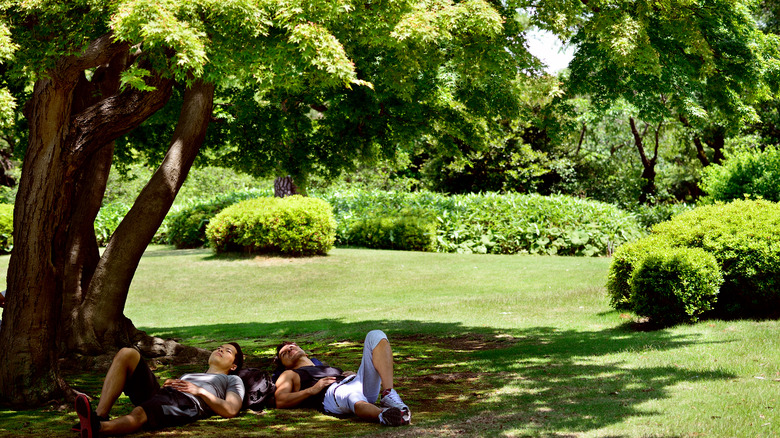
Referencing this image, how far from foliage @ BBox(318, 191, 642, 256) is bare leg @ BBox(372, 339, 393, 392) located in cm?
1506

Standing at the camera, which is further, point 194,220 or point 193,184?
point 193,184

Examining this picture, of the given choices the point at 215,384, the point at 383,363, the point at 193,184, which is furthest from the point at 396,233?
the point at 383,363

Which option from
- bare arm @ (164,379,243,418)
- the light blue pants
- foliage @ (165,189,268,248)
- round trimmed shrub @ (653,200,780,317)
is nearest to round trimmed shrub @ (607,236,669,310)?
round trimmed shrub @ (653,200,780,317)

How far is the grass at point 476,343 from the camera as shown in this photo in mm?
5250

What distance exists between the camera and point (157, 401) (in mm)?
5336

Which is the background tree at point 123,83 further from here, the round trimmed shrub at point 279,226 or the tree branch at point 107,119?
the round trimmed shrub at point 279,226

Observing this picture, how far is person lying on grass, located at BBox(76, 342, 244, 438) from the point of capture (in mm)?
4980

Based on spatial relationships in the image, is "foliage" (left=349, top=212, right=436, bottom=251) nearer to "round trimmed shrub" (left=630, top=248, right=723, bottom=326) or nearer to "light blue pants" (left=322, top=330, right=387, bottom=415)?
"round trimmed shrub" (left=630, top=248, right=723, bottom=326)

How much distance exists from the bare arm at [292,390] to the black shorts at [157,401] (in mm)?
785

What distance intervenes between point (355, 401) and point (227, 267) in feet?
43.9

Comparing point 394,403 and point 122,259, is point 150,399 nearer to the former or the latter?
point 394,403

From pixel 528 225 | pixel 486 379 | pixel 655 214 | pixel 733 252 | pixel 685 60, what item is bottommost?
pixel 486 379

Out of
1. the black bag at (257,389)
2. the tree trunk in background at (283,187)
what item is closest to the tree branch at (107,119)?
the black bag at (257,389)

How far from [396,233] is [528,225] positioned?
395 cm
